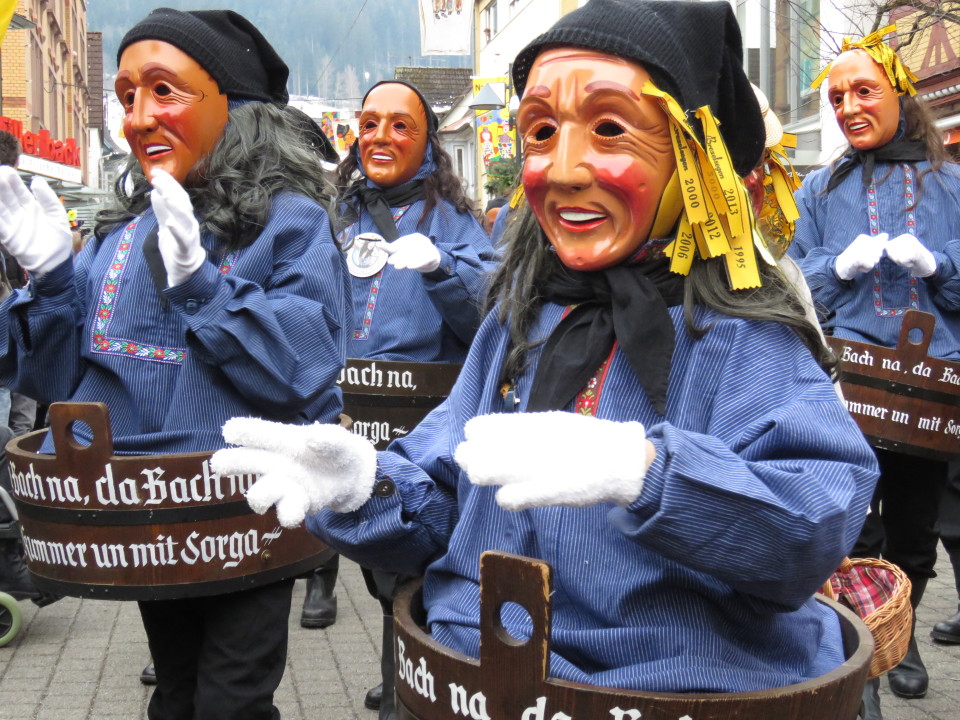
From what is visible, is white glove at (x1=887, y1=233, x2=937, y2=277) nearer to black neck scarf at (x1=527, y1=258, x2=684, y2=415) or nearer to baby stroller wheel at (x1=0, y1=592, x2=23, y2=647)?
Answer: black neck scarf at (x1=527, y1=258, x2=684, y2=415)

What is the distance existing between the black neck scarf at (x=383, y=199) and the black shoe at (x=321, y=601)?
1538 mm

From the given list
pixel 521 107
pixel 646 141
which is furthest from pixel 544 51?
pixel 646 141

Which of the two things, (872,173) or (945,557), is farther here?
(945,557)

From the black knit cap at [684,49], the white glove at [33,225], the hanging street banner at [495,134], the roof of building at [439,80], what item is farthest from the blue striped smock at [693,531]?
the roof of building at [439,80]

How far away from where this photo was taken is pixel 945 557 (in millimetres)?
6609

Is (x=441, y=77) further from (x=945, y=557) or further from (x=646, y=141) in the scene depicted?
(x=646, y=141)

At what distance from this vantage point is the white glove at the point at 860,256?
4098 mm

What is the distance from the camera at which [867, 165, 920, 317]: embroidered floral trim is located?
4211 mm

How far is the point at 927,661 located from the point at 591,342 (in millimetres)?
3367

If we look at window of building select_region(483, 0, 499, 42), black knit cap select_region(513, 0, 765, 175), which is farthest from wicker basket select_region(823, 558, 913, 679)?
window of building select_region(483, 0, 499, 42)

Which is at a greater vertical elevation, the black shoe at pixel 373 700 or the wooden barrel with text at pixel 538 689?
the wooden barrel with text at pixel 538 689

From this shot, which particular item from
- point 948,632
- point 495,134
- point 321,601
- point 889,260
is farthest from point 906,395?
point 495,134

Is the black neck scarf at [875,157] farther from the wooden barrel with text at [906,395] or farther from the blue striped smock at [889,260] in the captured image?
the wooden barrel with text at [906,395]

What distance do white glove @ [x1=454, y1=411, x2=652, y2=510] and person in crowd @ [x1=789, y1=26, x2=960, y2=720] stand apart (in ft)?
8.90
